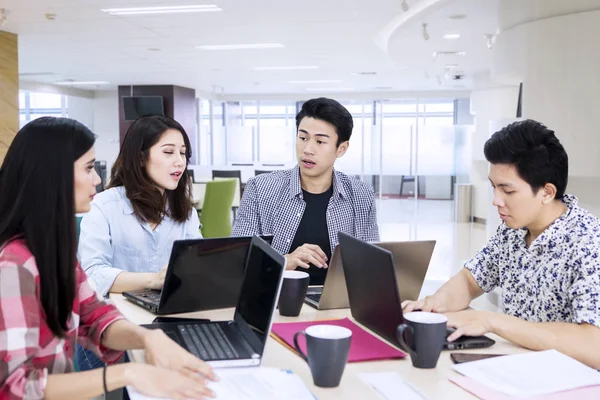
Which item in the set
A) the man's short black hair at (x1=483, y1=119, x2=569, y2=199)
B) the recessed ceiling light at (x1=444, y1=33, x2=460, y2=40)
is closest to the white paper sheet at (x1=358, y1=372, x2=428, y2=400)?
the man's short black hair at (x1=483, y1=119, x2=569, y2=199)

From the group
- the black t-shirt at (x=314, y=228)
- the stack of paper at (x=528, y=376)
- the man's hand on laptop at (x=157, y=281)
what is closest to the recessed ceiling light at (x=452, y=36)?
the black t-shirt at (x=314, y=228)

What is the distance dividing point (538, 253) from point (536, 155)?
12.1 inches

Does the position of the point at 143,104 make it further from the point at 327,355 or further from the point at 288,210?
the point at 327,355

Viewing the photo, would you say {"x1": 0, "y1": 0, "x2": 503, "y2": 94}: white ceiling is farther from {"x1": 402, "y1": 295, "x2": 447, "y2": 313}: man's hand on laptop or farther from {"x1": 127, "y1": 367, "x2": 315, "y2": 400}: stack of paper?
{"x1": 127, "y1": 367, "x2": 315, "y2": 400}: stack of paper

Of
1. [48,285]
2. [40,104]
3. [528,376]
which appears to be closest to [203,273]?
[48,285]

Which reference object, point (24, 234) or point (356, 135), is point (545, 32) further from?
point (356, 135)

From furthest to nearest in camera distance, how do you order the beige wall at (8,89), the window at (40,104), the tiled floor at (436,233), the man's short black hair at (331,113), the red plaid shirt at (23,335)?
1. the window at (40,104)
2. the beige wall at (8,89)
3. the tiled floor at (436,233)
4. the man's short black hair at (331,113)
5. the red plaid shirt at (23,335)

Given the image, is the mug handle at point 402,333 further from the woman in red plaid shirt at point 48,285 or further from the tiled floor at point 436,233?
the tiled floor at point 436,233

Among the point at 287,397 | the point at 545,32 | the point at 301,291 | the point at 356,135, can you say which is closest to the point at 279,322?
the point at 301,291

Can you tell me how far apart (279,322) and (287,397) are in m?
0.57

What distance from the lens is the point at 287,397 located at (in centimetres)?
127

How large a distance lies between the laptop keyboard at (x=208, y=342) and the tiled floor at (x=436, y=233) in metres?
3.23

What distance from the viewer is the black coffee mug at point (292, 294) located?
73.6 inches

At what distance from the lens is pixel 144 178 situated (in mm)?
2471
